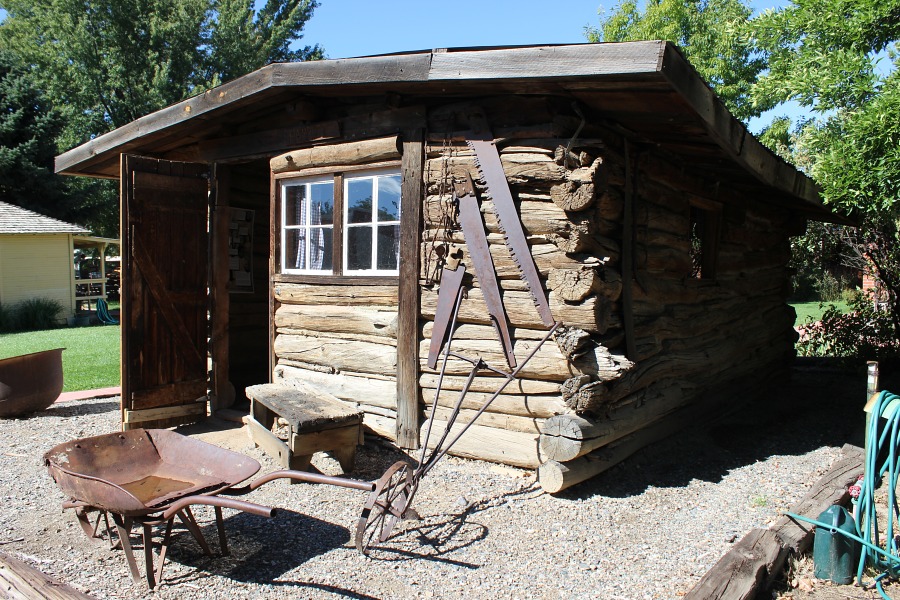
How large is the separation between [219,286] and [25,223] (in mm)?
16241

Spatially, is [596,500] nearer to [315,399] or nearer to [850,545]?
[850,545]

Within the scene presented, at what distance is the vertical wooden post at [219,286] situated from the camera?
24.4 feet

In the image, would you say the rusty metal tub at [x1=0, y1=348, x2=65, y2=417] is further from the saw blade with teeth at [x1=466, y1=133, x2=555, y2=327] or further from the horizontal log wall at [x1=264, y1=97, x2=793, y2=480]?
the saw blade with teeth at [x1=466, y1=133, x2=555, y2=327]

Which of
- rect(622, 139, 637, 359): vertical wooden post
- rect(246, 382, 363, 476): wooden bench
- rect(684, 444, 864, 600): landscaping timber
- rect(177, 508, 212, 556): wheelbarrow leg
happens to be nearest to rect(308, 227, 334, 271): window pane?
rect(246, 382, 363, 476): wooden bench

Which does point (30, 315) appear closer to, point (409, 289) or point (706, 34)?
point (409, 289)

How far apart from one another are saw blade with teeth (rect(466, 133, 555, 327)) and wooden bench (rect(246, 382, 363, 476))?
1749 millimetres

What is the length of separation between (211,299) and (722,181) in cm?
595

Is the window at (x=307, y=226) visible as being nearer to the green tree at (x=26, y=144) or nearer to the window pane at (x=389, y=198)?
the window pane at (x=389, y=198)

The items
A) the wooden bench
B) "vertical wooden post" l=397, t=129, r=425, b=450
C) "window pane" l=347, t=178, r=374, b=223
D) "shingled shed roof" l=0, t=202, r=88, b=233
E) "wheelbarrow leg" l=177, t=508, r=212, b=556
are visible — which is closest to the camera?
"wheelbarrow leg" l=177, t=508, r=212, b=556

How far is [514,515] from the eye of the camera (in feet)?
15.6

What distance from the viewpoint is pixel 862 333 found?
11.9 meters

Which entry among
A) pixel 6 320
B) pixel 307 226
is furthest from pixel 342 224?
pixel 6 320

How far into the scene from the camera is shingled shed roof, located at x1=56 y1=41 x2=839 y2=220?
173 inches

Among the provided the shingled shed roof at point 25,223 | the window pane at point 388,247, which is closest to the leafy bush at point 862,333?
the window pane at point 388,247
